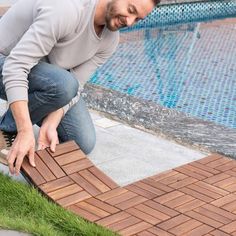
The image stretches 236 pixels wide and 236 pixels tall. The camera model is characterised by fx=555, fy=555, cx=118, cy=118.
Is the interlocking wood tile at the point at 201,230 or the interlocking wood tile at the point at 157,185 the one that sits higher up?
the interlocking wood tile at the point at 201,230

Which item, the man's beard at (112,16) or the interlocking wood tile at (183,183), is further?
the interlocking wood tile at (183,183)

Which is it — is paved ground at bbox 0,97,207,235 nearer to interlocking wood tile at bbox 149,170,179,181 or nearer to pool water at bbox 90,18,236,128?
interlocking wood tile at bbox 149,170,179,181

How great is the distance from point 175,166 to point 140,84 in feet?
9.53

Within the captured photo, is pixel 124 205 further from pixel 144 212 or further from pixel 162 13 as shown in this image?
pixel 162 13

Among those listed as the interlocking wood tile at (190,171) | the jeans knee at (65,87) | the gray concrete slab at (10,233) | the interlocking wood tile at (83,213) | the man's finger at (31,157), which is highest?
the jeans knee at (65,87)

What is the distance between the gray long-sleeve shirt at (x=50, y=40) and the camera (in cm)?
298

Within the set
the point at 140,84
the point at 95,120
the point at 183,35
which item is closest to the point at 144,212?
the point at 95,120

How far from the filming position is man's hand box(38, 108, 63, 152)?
3.27 metres

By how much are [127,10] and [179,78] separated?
386cm

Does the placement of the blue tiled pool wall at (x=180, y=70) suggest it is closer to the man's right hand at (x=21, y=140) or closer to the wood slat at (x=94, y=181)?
the wood slat at (x=94, y=181)

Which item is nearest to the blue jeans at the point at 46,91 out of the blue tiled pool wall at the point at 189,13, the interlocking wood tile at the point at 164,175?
the interlocking wood tile at the point at 164,175

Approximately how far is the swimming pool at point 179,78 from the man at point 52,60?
3.03 feet

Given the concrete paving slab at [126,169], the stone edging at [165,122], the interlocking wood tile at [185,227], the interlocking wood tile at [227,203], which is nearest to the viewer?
the interlocking wood tile at [185,227]

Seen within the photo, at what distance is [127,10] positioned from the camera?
2982 mm
